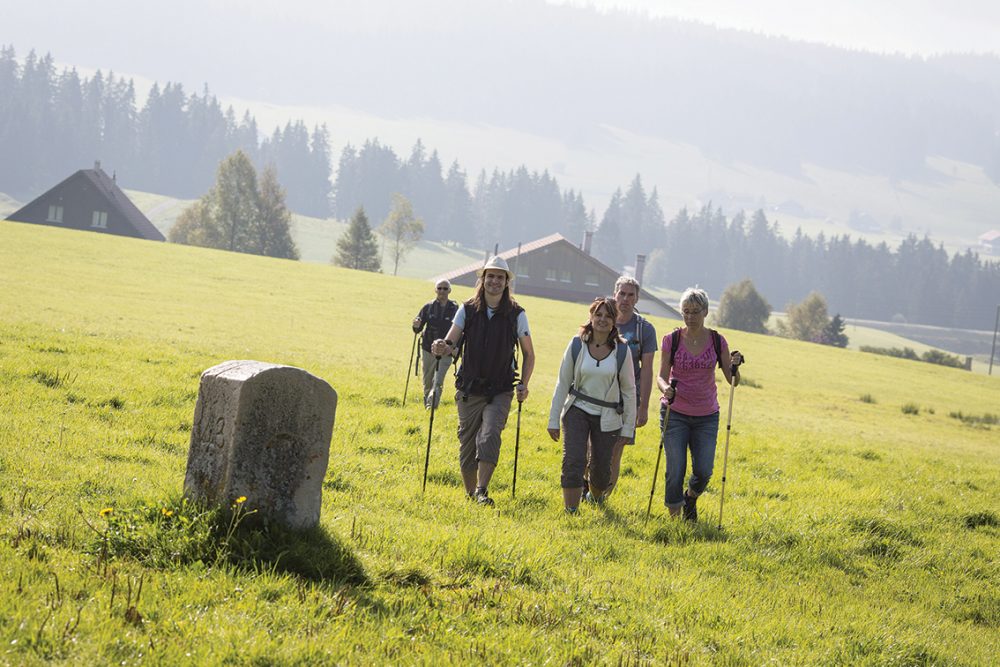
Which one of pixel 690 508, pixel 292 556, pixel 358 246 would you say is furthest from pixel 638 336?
pixel 358 246

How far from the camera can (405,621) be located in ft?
19.6

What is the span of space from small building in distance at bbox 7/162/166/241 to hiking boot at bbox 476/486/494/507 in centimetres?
12185

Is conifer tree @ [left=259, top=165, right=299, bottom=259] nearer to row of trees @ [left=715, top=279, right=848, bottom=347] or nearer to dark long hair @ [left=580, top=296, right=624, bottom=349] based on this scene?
row of trees @ [left=715, top=279, right=848, bottom=347]

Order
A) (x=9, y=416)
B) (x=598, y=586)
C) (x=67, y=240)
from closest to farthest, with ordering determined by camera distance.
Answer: (x=598, y=586) → (x=9, y=416) → (x=67, y=240)

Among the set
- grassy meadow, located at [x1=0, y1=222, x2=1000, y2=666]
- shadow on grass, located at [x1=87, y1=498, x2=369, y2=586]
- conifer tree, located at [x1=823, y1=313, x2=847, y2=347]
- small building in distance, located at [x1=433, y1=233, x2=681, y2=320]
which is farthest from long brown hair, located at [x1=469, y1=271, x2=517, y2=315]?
conifer tree, located at [x1=823, y1=313, x2=847, y2=347]

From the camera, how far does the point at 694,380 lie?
10266 millimetres

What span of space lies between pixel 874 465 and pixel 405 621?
44.6ft

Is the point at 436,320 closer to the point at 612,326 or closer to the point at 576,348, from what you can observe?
the point at 576,348

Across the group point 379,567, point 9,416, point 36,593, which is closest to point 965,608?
point 379,567

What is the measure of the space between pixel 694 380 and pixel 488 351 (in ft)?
7.32

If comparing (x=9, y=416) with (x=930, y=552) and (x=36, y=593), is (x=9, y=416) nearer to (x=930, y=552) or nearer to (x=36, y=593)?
(x=36, y=593)

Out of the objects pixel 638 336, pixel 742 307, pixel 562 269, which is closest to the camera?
pixel 638 336

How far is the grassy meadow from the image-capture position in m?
5.54

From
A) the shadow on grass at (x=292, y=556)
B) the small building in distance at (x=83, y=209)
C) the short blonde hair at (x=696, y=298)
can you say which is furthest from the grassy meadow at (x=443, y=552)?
the small building in distance at (x=83, y=209)
